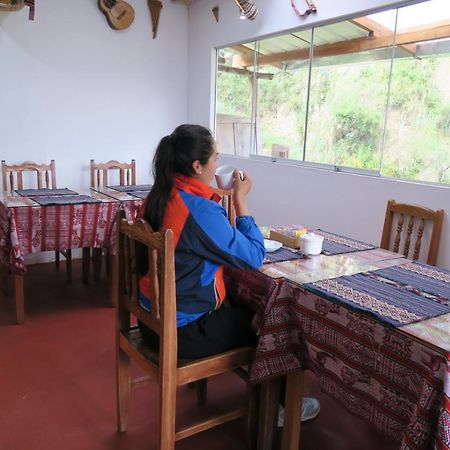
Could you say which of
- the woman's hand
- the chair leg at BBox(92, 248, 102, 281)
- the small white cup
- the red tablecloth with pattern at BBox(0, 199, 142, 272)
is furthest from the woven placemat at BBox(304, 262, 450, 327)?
the chair leg at BBox(92, 248, 102, 281)

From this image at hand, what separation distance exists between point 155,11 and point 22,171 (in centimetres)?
188

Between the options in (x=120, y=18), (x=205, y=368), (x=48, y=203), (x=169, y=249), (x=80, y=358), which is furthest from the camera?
(x=120, y=18)

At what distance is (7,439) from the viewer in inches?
67.5

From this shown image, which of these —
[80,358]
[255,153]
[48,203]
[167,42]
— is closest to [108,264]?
[48,203]

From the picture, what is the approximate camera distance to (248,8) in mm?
3381

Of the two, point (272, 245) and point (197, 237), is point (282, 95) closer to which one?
point (272, 245)

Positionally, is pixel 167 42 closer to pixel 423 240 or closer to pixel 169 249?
pixel 423 240

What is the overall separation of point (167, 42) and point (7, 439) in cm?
362

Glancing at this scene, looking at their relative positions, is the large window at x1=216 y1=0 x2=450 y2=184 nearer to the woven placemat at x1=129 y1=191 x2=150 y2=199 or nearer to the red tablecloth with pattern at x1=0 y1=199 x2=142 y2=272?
the woven placemat at x1=129 y1=191 x2=150 y2=199

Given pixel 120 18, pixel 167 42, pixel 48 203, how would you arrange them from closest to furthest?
pixel 48 203, pixel 120 18, pixel 167 42

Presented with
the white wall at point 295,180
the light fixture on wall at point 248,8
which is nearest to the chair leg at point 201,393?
the white wall at point 295,180

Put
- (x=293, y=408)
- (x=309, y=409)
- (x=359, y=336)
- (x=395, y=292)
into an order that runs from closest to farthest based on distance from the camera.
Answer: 1. (x=359, y=336)
2. (x=395, y=292)
3. (x=293, y=408)
4. (x=309, y=409)

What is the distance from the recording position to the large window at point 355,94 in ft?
8.59

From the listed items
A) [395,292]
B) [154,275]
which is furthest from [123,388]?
[395,292]
